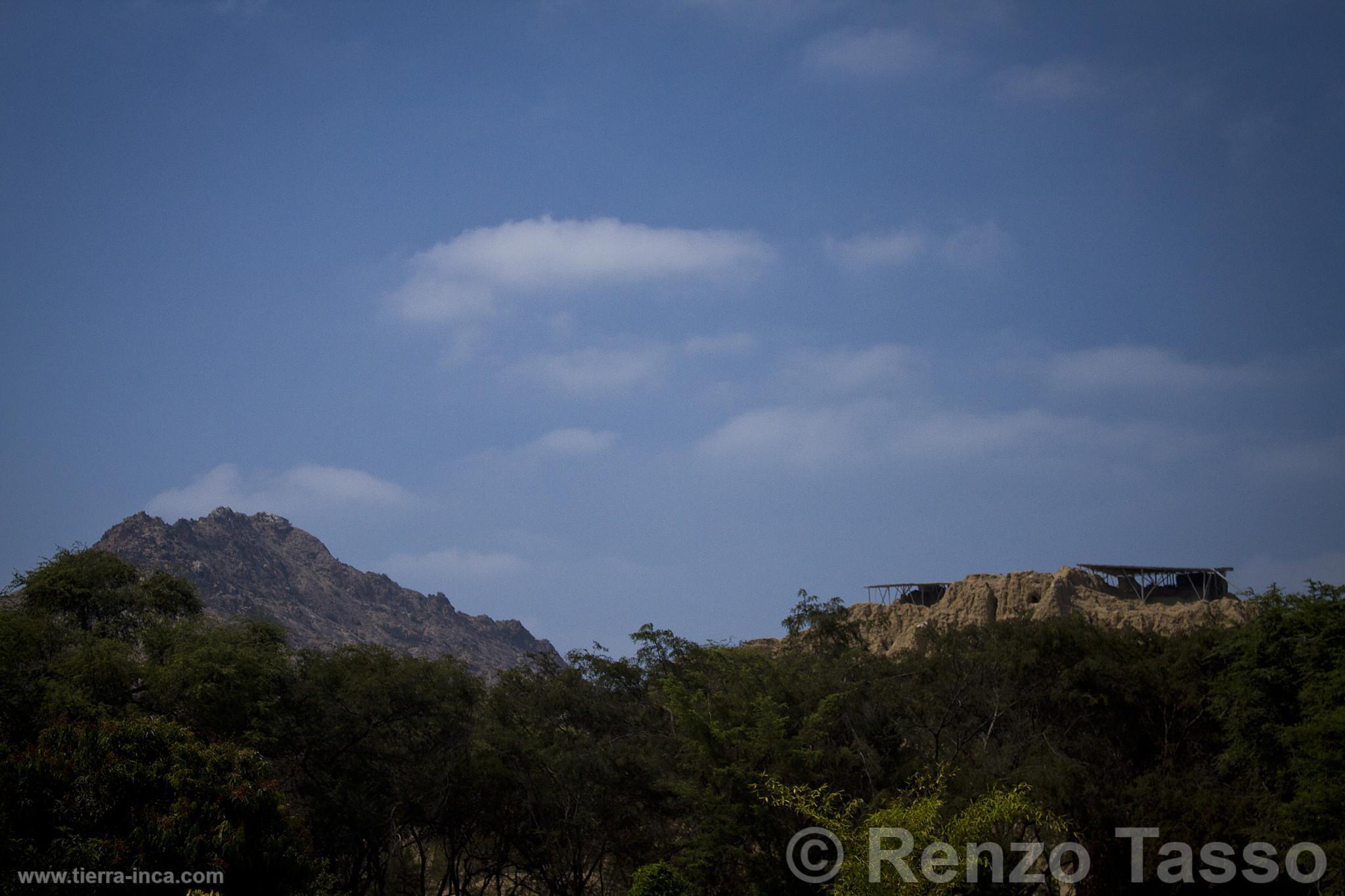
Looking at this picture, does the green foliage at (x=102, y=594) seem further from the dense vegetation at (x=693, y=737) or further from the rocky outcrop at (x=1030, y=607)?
the rocky outcrop at (x=1030, y=607)

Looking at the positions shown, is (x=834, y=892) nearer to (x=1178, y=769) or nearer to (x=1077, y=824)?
(x=1077, y=824)

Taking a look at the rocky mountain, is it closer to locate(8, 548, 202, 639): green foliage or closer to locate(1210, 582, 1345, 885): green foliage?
locate(8, 548, 202, 639): green foliage

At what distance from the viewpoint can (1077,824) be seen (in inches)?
979

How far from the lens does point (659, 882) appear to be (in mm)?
23016

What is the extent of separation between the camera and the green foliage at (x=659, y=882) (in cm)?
2289

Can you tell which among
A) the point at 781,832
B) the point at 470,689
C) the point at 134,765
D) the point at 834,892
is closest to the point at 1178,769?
the point at 781,832

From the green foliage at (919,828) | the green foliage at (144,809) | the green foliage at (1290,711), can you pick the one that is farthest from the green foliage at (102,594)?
the green foliage at (1290,711)

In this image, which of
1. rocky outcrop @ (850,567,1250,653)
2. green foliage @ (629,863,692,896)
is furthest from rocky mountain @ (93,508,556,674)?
green foliage @ (629,863,692,896)

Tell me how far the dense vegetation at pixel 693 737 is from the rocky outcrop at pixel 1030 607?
1435 centimetres

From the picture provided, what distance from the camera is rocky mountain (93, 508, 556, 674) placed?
96562 millimetres

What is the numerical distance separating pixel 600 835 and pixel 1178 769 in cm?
1657

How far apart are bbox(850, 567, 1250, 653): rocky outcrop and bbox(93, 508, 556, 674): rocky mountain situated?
4580cm

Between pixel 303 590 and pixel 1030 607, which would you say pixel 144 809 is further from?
pixel 303 590

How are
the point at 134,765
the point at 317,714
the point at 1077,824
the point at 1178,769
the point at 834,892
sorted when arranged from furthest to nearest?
1. the point at 1178,769
2. the point at 317,714
3. the point at 1077,824
4. the point at 834,892
5. the point at 134,765
